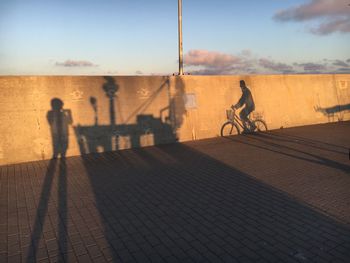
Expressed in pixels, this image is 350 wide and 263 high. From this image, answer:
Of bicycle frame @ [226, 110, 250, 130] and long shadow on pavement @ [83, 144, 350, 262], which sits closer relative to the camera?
long shadow on pavement @ [83, 144, 350, 262]

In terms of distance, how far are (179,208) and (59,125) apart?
19.3 feet

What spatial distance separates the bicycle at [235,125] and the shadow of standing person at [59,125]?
255 inches

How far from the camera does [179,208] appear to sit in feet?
17.4

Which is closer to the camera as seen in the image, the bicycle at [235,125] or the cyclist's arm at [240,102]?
the bicycle at [235,125]

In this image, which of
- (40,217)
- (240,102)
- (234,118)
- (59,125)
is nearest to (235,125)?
(234,118)

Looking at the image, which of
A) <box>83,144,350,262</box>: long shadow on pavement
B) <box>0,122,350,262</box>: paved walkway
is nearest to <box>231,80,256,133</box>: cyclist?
<box>0,122,350,262</box>: paved walkway

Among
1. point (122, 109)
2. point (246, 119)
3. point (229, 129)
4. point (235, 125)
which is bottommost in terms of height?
point (229, 129)

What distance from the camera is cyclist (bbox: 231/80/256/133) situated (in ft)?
43.8

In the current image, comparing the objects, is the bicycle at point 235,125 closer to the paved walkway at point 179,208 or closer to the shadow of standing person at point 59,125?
the paved walkway at point 179,208

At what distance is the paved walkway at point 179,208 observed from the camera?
391 cm

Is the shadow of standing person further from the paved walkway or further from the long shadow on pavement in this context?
the long shadow on pavement

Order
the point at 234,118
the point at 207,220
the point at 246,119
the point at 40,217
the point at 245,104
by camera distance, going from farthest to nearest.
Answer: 1. the point at 246,119
2. the point at 245,104
3. the point at 234,118
4. the point at 40,217
5. the point at 207,220

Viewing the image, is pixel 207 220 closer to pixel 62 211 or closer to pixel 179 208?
pixel 179 208

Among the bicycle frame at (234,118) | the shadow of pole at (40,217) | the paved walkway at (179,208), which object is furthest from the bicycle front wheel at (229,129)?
the shadow of pole at (40,217)
